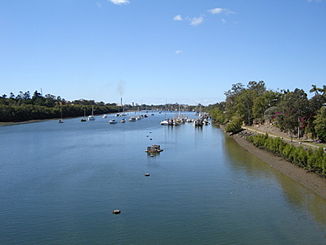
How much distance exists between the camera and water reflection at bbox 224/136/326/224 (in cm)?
2142

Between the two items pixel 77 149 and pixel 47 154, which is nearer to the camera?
pixel 47 154

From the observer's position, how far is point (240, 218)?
1973 cm

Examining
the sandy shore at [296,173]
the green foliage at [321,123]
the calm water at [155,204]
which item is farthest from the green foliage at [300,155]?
the green foliage at [321,123]

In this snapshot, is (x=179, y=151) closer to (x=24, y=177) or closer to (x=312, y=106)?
(x=312, y=106)

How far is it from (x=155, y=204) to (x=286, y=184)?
444 inches

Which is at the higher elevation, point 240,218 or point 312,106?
point 312,106

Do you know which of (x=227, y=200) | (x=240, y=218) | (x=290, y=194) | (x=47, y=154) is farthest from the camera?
(x=47, y=154)

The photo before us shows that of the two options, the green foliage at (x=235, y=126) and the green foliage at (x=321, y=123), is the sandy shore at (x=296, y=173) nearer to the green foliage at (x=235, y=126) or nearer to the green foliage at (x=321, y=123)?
the green foliage at (x=321, y=123)

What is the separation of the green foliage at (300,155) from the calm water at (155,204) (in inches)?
84.3

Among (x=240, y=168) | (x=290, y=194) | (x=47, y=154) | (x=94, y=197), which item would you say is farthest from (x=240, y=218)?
(x=47, y=154)

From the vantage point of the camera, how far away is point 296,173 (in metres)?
29.3

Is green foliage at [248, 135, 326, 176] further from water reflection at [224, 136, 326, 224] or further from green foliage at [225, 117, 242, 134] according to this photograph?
green foliage at [225, 117, 242, 134]

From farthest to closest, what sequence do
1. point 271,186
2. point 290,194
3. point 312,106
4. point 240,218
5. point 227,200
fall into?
point 312,106 → point 271,186 → point 290,194 → point 227,200 → point 240,218

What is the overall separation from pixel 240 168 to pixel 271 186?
23.0 feet
